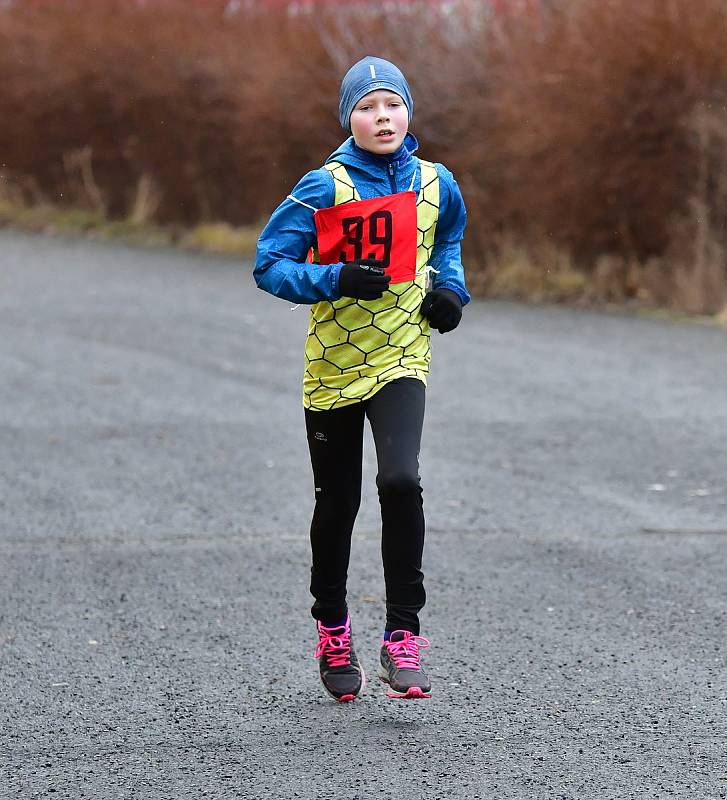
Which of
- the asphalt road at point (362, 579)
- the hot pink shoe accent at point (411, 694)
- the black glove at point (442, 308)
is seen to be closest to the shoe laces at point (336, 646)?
the asphalt road at point (362, 579)

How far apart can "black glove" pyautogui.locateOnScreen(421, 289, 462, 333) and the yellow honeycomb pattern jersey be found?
0.08 metres

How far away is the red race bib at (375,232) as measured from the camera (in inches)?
170

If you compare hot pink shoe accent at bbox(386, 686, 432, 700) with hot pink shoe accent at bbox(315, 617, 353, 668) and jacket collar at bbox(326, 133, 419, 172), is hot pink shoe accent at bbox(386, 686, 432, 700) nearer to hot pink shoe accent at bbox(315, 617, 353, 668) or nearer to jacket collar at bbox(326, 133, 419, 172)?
hot pink shoe accent at bbox(315, 617, 353, 668)

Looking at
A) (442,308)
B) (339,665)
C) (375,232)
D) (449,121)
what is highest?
(375,232)

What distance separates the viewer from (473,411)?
377 inches

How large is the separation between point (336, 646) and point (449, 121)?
11641mm

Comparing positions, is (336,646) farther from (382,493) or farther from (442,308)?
(442,308)

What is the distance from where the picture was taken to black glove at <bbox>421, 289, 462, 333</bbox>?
4352 mm

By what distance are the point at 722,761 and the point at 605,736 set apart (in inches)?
13.5

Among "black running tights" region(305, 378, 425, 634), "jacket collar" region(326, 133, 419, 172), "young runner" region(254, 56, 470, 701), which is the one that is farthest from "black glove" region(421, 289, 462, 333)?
"jacket collar" region(326, 133, 419, 172)

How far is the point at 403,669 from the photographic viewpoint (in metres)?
4.35

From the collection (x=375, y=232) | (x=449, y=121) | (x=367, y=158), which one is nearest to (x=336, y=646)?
(x=375, y=232)

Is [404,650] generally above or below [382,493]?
below

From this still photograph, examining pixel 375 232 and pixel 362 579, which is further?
pixel 362 579
